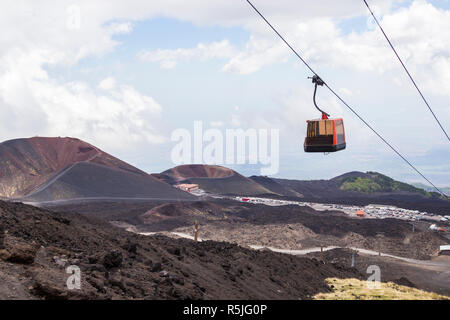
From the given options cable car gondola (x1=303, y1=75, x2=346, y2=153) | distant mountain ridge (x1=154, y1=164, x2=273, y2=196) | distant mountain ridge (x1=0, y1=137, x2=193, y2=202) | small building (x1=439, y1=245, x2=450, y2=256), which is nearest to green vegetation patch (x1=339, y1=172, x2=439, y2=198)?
distant mountain ridge (x1=154, y1=164, x2=273, y2=196)

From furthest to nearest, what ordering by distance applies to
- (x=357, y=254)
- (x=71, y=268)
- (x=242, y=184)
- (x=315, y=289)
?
(x=242, y=184)
(x=357, y=254)
(x=315, y=289)
(x=71, y=268)

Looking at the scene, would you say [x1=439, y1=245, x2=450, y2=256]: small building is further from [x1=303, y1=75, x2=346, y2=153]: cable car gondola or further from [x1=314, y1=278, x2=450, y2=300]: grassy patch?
[x1=303, y1=75, x2=346, y2=153]: cable car gondola

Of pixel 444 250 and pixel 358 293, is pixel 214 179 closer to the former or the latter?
pixel 444 250

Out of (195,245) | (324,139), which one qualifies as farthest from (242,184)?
(324,139)

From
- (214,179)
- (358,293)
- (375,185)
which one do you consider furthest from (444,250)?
(375,185)

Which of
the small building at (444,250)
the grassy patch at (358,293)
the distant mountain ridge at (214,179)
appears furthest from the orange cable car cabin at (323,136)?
the distant mountain ridge at (214,179)

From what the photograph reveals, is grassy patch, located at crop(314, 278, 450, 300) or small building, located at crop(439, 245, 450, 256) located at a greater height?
grassy patch, located at crop(314, 278, 450, 300)

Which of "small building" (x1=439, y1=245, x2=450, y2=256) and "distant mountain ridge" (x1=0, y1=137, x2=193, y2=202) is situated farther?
"distant mountain ridge" (x1=0, y1=137, x2=193, y2=202)
